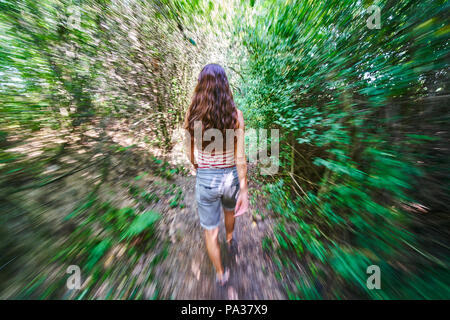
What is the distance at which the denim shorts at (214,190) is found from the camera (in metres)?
1.41

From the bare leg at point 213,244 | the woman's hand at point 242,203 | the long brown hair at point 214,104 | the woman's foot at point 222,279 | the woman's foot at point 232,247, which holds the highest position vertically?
the long brown hair at point 214,104

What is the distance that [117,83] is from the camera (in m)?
1.92

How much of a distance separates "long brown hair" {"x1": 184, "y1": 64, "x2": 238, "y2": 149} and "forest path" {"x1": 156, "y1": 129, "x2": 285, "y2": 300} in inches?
66.9

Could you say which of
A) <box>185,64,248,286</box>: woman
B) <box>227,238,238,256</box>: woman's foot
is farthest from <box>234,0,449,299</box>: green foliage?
<box>185,64,248,286</box>: woman

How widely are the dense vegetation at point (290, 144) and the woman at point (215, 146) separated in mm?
887

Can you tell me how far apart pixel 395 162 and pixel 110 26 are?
337 centimetres

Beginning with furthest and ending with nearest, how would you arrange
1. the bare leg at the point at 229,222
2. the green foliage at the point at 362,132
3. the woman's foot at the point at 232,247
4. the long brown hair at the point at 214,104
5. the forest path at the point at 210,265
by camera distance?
1. the woman's foot at the point at 232,247
2. the bare leg at the point at 229,222
3. the forest path at the point at 210,265
4. the long brown hair at the point at 214,104
5. the green foliage at the point at 362,132

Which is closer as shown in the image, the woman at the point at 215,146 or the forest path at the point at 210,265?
the woman at the point at 215,146

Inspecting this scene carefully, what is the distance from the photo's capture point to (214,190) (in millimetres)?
1417

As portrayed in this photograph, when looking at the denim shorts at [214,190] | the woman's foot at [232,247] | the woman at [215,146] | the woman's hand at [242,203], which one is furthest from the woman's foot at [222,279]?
the woman's hand at [242,203]

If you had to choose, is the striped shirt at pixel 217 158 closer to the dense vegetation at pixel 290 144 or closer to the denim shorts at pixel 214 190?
the denim shorts at pixel 214 190

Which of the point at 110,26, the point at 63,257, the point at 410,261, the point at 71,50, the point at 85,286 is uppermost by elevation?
the point at 110,26

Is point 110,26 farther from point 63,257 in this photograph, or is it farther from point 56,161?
point 63,257
